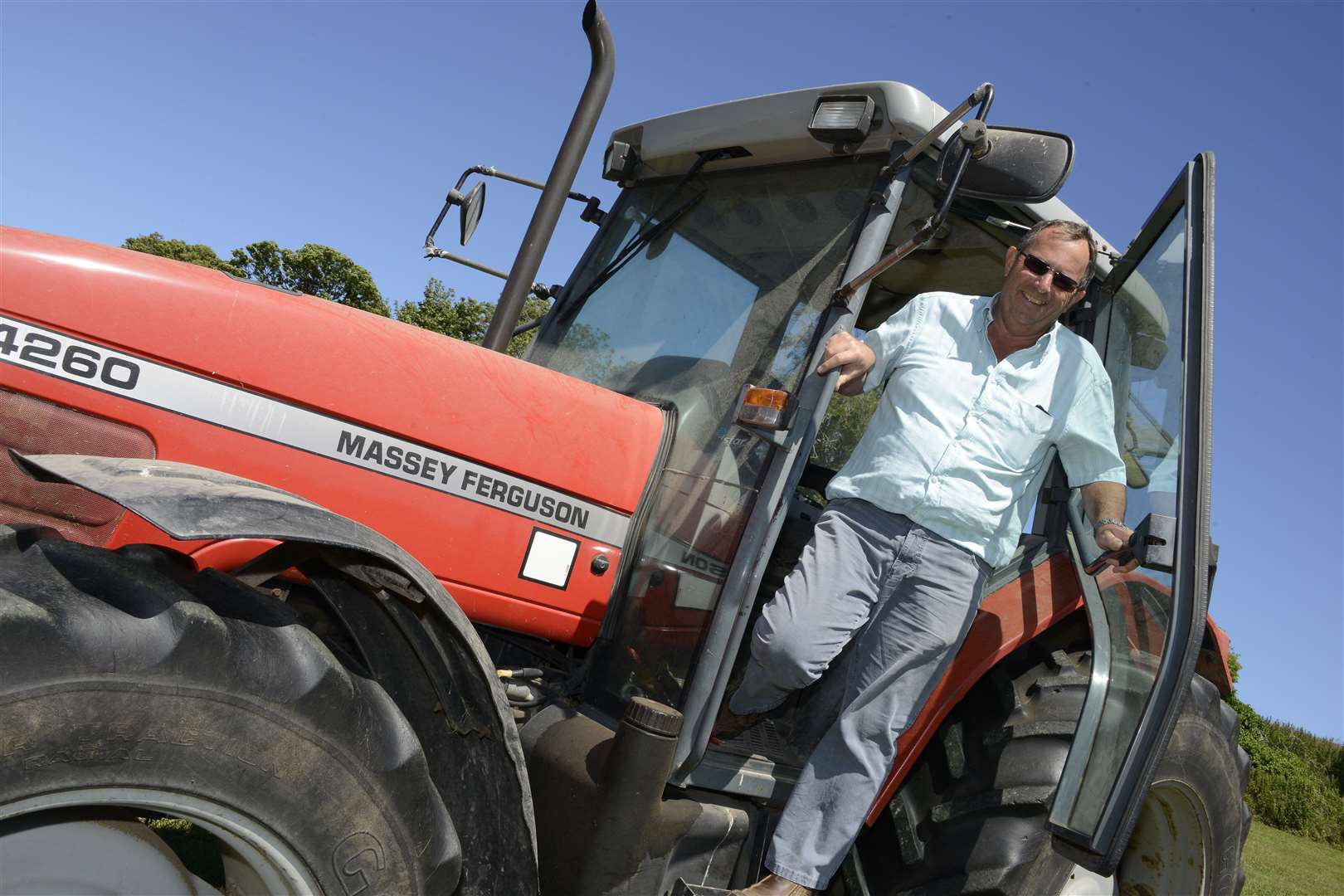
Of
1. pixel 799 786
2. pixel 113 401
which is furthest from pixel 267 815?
pixel 799 786

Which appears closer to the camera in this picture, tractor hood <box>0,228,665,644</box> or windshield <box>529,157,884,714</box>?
tractor hood <box>0,228,665,644</box>

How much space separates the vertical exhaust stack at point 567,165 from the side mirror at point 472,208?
0.50 meters

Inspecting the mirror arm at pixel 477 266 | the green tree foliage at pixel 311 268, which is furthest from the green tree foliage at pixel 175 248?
the mirror arm at pixel 477 266

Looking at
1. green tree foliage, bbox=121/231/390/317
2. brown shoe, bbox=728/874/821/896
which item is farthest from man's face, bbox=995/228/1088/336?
green tree foliage, bbox=121/231/390/317

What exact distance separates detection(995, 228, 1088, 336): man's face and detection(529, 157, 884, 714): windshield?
409 millimetres

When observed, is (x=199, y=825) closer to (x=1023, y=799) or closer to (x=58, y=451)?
(x=58, y=451)

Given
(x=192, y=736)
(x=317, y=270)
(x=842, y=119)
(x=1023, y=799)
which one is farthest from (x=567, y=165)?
(x=317, y=270)

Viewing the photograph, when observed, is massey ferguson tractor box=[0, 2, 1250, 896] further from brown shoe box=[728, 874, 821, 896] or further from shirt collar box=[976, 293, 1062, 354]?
shirt collar box=[976, 293, 1062, 354]

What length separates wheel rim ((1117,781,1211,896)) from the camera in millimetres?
3020

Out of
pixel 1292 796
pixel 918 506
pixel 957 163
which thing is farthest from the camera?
pixel 1292 796

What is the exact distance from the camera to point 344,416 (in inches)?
85.7

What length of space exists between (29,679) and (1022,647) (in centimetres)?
229

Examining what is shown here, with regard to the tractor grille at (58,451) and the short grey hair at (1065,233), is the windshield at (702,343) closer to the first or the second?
the short grey hair at (1065,233)

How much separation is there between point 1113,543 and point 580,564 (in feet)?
4.19
